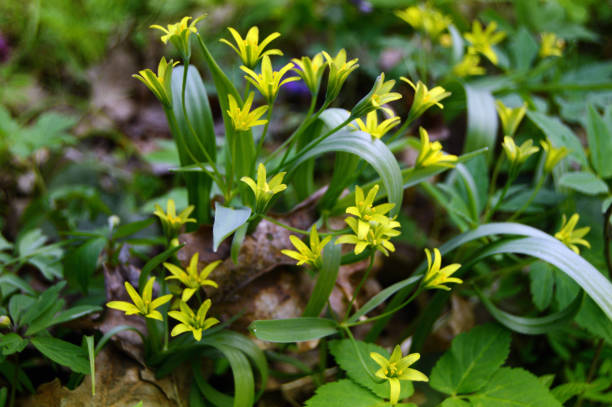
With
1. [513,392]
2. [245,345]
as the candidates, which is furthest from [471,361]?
[245,345]

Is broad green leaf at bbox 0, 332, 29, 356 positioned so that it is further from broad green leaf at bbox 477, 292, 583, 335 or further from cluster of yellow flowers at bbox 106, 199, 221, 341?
broad green leaf at bbox 477, 292, 583, 335

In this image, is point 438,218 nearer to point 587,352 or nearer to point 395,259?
point 395,259

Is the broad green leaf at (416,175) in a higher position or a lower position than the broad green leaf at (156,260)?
higher

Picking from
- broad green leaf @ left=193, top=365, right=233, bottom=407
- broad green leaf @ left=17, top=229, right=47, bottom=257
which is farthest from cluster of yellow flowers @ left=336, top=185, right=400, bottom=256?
broad green leaf @ left=17, top=229, right=47, bottom=257

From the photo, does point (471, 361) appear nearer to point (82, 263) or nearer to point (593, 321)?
point (593, 321)

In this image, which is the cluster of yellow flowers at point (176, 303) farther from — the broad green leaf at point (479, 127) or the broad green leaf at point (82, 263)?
the broad green leaf at point (479, 127)

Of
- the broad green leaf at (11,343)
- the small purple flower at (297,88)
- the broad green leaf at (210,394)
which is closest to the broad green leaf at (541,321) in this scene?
the broad green leaf at (210,394)

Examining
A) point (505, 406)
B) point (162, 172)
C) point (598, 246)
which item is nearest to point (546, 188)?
point (598, 246)

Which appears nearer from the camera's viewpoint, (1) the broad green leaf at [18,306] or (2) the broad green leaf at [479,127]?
(1) the broad green leaf at [18,306]

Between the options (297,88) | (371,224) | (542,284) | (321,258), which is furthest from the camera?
(297,88)
